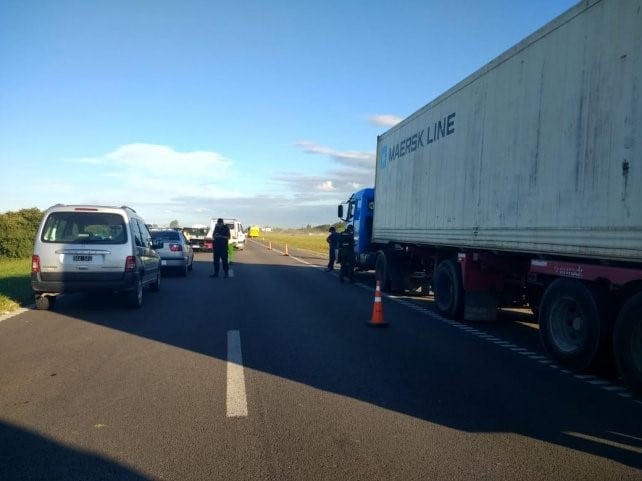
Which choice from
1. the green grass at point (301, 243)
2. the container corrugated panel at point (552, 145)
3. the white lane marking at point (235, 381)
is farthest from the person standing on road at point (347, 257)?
the green grass at point (301, 243)

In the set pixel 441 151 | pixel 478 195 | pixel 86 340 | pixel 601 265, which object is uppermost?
pixel 441 151

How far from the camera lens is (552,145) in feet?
24.8

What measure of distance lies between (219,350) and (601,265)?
4797 millimetres

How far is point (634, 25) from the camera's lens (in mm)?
6027

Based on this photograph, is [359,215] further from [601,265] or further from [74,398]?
[74,398]

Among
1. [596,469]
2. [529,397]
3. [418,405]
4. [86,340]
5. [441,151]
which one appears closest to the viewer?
[596,469]

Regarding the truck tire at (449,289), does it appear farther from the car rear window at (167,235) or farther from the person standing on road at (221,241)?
the car rear window at (167,235)

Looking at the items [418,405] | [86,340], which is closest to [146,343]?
[86,340]

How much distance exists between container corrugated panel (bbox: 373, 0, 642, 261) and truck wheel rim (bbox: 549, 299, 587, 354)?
0.71 m

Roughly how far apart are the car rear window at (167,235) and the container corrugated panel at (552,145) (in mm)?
11022

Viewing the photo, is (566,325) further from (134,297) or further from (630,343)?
(134,297)

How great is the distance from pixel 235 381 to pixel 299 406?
1.12m

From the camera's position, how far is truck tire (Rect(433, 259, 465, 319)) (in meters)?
11.0

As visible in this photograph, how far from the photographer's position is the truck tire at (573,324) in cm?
682
